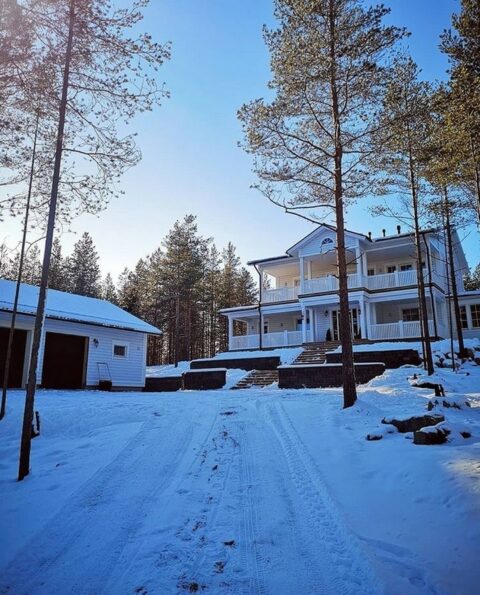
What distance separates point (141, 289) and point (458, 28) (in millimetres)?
38185

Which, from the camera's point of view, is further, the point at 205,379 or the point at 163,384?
the point at 163,384

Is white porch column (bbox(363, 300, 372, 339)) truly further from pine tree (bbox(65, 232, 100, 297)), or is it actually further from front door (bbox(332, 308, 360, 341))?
pine tree (bbox(65, 232, 100, 297))

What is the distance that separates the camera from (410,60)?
12.8m

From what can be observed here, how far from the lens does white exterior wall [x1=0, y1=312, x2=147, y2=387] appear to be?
16.7 meters

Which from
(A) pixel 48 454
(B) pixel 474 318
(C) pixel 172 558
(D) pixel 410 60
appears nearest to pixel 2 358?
(A) pixel 48 454

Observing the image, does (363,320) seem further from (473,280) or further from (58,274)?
(58,274)

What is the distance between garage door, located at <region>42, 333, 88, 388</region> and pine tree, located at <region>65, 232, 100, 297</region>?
23854mm

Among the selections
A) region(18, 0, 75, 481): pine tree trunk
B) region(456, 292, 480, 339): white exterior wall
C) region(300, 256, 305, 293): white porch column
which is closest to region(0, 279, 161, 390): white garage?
region(300, 256, 305, 293): white porch column

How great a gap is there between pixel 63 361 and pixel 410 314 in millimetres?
19265

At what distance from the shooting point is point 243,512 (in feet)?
13.0

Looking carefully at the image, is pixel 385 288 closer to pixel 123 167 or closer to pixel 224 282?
pixel 123 167

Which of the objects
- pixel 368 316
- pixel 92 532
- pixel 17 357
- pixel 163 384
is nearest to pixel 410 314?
pixel 368 316

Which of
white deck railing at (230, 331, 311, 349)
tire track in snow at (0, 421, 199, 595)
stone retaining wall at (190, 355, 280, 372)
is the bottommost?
tire track in snow at (0, 421, 199, 595)

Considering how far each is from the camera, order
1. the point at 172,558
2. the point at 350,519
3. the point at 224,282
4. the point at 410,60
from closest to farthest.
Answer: the point at 172,558 < the point at 350,519 < the point at 410,60 < the point at 224,282
